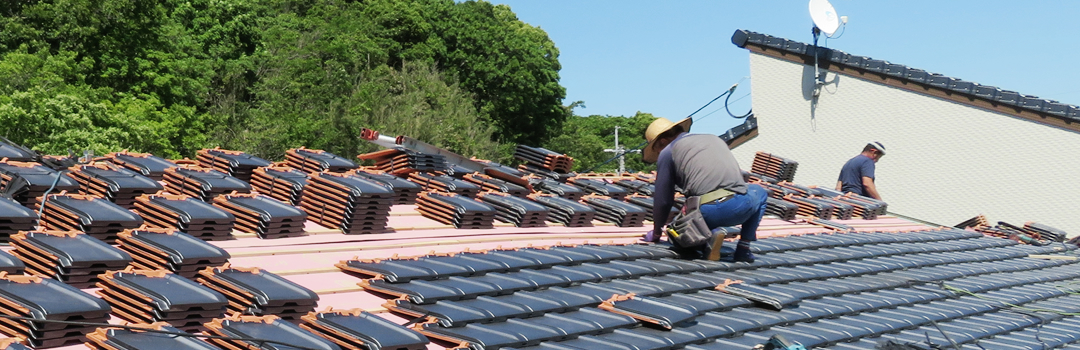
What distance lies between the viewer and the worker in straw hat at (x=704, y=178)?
899 cm

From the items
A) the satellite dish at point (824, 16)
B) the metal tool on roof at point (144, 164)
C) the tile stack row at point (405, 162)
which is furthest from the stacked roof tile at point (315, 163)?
the satellite dish at point (824, 16)

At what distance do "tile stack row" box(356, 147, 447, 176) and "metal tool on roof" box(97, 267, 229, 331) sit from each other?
7454mm

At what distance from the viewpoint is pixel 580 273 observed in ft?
26.8

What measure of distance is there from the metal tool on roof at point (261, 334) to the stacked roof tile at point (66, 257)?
128cm

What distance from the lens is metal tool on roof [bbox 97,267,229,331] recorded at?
5422 mm

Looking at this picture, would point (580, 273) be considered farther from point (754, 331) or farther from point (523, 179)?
point (523, 179)

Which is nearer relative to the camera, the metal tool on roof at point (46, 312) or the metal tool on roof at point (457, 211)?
the metal tool on roof at point (46, 312)

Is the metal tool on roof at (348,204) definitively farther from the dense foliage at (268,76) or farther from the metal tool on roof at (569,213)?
the dense foliage at (268,76)

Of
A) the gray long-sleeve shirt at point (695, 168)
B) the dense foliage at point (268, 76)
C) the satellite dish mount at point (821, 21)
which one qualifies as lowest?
the dense foliage at point (268, 76)

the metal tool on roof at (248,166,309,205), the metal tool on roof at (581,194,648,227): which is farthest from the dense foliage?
the metal tool on roof at (581,194,648,227)

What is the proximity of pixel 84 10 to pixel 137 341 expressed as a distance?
127 ft

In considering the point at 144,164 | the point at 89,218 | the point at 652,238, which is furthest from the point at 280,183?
the point at 652,238

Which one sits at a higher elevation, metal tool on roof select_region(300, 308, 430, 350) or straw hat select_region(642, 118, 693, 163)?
straw hat select_region(642, 118, 693, 163)

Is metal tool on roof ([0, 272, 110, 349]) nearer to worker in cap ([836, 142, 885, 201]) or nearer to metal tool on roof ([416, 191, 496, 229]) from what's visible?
metal tool on roof ([416, 191, 496, 229])
